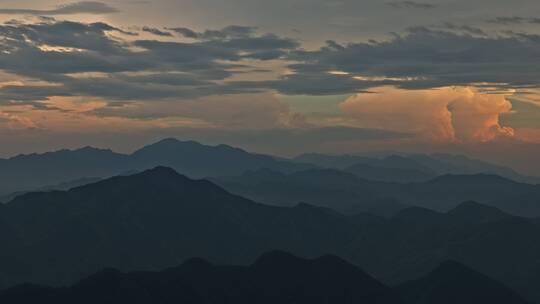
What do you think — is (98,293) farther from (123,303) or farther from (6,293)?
(6,293)

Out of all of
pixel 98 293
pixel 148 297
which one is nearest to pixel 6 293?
pixel 98 293

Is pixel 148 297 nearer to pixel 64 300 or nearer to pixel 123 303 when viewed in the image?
pixel 123 303

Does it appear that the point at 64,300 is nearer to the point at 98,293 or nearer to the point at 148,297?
the point at 98,293

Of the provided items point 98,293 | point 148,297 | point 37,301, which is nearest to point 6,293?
point 37,301

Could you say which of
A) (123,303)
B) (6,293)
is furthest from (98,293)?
(6,293)

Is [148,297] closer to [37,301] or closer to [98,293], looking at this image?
[98,293]

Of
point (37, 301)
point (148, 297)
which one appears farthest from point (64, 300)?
point (148, 297)
